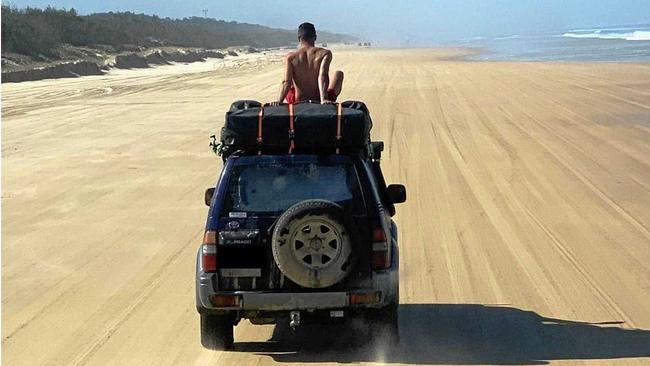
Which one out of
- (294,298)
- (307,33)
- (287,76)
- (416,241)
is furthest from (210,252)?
(416,241)

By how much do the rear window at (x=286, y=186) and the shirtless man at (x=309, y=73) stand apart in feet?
6.80

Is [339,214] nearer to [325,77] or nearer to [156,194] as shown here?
[325,77]

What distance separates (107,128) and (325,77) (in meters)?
14.8

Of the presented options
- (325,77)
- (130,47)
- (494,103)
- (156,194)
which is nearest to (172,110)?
(494,103)

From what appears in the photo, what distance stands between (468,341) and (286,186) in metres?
1.88

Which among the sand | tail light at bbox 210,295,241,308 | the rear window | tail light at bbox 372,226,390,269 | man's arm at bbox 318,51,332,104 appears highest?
man's arm at bbox 318,51,332,104

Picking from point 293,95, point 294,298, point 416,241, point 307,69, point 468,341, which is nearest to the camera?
point 294,298

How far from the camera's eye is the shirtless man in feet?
27.3

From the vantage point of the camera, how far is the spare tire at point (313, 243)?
19.1 ft

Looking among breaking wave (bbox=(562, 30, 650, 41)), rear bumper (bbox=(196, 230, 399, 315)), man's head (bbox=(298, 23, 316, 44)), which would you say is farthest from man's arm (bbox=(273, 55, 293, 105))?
breaking wave (bbox=(562, 30, 650, 41))

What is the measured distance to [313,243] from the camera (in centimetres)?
588

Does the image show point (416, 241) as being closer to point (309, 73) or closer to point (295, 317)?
point (309, 73)

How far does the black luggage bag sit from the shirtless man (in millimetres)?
1947

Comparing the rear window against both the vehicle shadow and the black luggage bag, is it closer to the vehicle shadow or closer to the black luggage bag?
the black luggage bag
